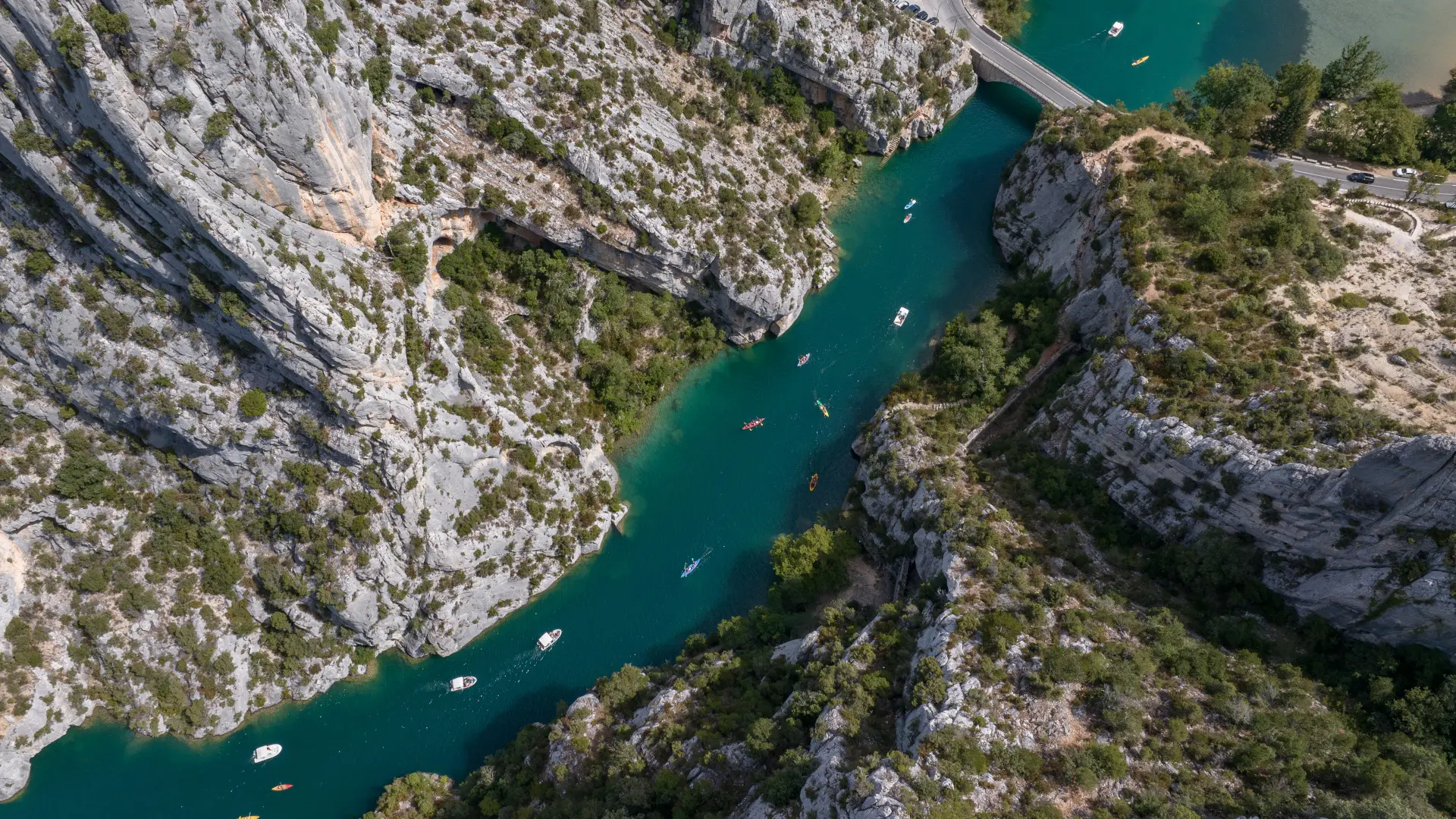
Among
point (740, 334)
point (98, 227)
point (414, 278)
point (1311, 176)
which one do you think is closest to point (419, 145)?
point (414, 278)

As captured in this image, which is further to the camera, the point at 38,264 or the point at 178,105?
the point at 38,264

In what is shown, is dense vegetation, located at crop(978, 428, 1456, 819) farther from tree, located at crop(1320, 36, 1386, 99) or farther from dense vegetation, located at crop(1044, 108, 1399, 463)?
tree, located at crop(1320, 36, 1386, 99)

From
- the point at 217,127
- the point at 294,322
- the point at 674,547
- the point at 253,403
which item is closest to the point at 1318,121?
the point at 674,547

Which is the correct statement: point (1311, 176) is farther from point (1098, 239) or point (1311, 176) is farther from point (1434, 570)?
point (1434, 570)

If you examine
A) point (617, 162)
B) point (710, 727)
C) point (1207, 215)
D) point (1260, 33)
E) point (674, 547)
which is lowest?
point (710, 727)

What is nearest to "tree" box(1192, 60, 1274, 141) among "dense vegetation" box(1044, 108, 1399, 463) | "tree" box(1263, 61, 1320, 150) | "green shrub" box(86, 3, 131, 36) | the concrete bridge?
"tree" box(1263, 61, 1320, 150)

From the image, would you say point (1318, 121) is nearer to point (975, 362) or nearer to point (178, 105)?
point (975, 362)

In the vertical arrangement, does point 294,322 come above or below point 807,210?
below
